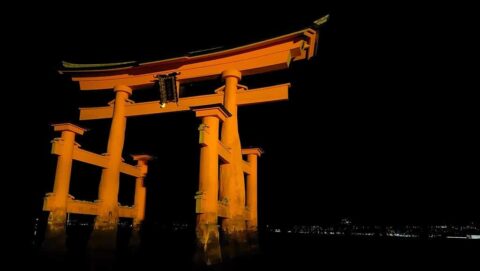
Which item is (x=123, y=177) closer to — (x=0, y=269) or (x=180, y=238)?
(x=180, y=238)

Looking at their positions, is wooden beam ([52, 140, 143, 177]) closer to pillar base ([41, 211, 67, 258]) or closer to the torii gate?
the torii gate

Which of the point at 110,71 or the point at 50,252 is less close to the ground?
the point at 110,71

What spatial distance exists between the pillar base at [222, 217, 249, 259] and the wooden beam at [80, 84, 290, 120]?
3002mm

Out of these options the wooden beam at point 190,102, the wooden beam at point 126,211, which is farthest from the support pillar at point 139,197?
the wooden beam at point 190,102

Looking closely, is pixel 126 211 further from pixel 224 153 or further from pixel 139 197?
pixel 224 153

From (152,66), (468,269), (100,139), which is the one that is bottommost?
(468,269)

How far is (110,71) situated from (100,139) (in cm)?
275

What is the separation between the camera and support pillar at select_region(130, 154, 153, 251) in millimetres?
9663

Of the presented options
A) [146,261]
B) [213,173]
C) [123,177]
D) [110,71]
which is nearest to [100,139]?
[123,177]

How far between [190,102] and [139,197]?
386 cm

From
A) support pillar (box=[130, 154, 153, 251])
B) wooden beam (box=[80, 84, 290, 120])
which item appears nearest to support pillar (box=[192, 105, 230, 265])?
wooden beam (box=[80, 84, 290, 120])

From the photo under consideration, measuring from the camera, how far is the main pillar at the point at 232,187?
7148mm

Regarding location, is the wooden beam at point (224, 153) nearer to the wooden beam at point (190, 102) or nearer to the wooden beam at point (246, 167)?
the wooden beam at point (190, 102)

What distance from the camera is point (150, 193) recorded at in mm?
11070
